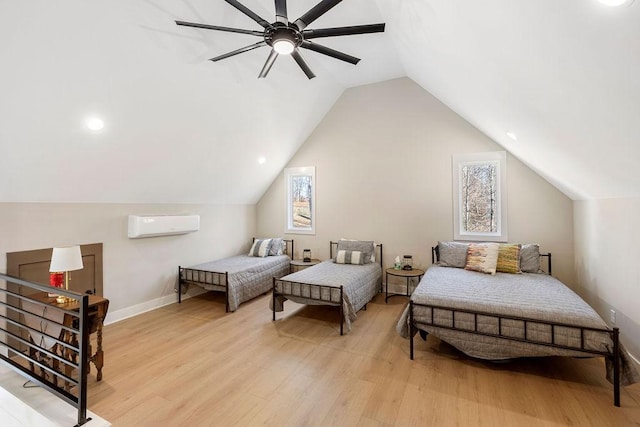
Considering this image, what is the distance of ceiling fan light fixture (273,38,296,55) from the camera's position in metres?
2.18

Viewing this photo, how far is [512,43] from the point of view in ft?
5.84

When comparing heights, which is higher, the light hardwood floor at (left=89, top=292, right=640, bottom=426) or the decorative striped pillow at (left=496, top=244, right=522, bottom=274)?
the decorative striped pillow at (left=496, top=244, right=522, bottom=274)

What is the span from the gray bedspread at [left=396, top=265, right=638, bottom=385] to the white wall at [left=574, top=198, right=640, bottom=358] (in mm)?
370

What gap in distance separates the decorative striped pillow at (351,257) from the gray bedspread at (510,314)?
1481 millimetres

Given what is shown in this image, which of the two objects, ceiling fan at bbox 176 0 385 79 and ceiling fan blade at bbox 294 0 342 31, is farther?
ceiling fan at bbox 176 0 385 79

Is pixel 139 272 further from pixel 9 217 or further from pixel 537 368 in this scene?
pixel 537 368

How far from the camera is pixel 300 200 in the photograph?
232 inches

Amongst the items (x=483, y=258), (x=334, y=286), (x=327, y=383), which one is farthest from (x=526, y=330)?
(x=334, y=286)

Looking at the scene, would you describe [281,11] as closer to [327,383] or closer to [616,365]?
[327,383]

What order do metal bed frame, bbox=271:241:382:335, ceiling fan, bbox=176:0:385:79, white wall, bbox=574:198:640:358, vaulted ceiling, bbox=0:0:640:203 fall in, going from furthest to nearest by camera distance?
metal bed frame, bbox=271:241:382:335 → white wall, bbox=574:198:640:358 → ceiling fan, bbox=176:0:385:79 → vaulted ceiling, bbox=0:0:640:203

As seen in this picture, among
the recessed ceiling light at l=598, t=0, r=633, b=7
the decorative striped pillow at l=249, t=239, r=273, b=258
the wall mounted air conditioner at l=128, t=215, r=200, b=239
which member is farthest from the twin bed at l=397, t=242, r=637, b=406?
the wall mounted air conditioner at l=128, t=215, r=200, b=239

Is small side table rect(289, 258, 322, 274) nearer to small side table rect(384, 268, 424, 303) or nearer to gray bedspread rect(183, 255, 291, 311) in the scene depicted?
gray bedspread rect(183, 255, 291, 311)

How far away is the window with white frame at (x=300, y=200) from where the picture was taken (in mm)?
5688

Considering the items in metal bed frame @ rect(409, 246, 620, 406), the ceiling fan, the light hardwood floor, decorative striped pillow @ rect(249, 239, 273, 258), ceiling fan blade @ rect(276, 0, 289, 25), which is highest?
ceiling fan blade @ rect(276, 0, 289, 25)
